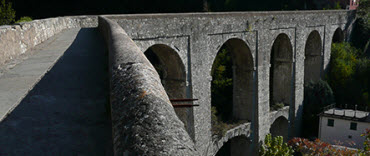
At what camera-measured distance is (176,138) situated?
153cm

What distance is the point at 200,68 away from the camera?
44.3ft

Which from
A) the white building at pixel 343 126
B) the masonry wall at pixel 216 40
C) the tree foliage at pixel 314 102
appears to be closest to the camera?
the masonry wall at pixel 216 40

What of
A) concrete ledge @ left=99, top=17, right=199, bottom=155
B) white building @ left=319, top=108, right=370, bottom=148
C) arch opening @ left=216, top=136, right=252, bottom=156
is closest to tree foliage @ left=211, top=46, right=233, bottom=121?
arch opening @ left=216, top=136, right=252, bottom=156

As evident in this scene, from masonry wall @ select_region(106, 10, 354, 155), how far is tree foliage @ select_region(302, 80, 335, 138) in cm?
70

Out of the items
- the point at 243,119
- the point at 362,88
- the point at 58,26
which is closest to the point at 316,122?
the point at 362,88

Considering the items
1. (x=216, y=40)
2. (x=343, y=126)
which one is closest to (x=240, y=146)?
(x=216, y=40)

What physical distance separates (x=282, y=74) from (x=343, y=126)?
13.8 feet

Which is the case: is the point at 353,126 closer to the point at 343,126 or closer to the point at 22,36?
the point at 343,126

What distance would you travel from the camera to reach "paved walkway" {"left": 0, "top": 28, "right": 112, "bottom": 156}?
2.39 m

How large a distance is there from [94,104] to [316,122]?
65.0ft

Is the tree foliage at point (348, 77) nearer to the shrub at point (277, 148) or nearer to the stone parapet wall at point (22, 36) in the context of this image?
the shrub at point (277, 148)

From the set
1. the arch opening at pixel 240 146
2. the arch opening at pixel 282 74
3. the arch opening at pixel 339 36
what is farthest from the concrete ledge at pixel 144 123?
Answer: the arch opening at pixel 339 36

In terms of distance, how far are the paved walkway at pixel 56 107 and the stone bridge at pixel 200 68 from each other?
273 mm

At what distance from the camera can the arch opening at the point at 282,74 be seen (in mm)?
19542
